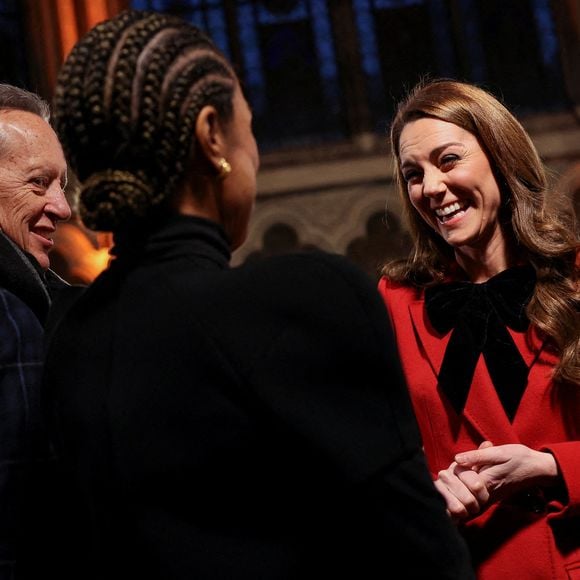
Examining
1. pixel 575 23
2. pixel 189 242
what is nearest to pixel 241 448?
pixel 189 242

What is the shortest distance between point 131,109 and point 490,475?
40.2 inches

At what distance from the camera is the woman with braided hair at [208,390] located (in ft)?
3.72

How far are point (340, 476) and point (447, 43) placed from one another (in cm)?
900

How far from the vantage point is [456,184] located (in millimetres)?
2225

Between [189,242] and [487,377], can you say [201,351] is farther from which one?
[487,377]

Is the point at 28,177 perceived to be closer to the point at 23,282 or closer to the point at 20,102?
the point at 20,102

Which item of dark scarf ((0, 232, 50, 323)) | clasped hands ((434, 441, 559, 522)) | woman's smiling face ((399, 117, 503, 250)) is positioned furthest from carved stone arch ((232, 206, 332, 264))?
dark scarf ((0, 232, 50, 323))

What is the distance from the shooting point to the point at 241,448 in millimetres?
1133

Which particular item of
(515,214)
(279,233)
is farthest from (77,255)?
(515,214)

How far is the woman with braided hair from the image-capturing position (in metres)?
1.13

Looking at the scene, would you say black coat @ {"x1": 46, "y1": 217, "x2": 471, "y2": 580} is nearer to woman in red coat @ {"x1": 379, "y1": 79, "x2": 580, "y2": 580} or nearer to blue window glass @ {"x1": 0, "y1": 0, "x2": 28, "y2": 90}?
woman in red coat @ {"x1": 379, "y1": 79, "x2": 580, "y2": 580}

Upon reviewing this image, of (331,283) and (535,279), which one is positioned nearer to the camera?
(331,283)

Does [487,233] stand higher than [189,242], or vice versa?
[189,242]

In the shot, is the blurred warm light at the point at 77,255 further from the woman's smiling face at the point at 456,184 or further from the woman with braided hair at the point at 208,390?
the woman with braided hair at the point at 208,390
